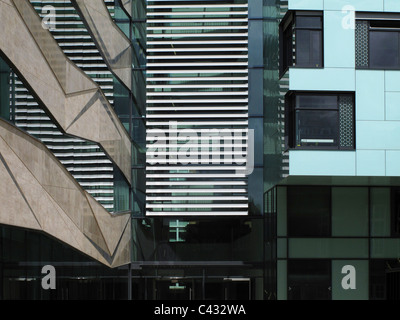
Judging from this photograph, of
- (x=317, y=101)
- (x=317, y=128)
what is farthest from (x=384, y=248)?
(x=317, y=101)

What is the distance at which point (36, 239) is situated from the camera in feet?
57.7

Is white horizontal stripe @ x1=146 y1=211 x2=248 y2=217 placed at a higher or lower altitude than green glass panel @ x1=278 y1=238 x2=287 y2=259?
higher

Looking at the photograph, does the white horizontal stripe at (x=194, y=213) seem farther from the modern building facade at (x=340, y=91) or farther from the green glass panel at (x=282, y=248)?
the modern building facade at (x=340, y=91)

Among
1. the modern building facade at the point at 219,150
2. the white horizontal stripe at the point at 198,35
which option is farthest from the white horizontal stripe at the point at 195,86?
the white horizontal stripe at the point at 198,35

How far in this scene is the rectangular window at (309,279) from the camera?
25.7 metres

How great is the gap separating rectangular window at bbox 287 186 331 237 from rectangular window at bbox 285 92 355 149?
151 inches

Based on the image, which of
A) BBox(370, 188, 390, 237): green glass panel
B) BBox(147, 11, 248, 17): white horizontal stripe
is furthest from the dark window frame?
BBox(147, 11, 248, 17): white horizontal stripe

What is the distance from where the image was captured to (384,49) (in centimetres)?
2330

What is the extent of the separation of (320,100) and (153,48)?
8289 mm

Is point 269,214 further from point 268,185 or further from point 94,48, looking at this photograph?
point 94,48

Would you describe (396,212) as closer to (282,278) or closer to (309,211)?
(309,211)

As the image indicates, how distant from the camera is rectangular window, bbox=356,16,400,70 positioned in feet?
75.2

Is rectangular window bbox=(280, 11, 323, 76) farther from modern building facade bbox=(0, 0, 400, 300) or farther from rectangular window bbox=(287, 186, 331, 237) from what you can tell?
rectangular window bbox=(287, 186, 331, 237)
